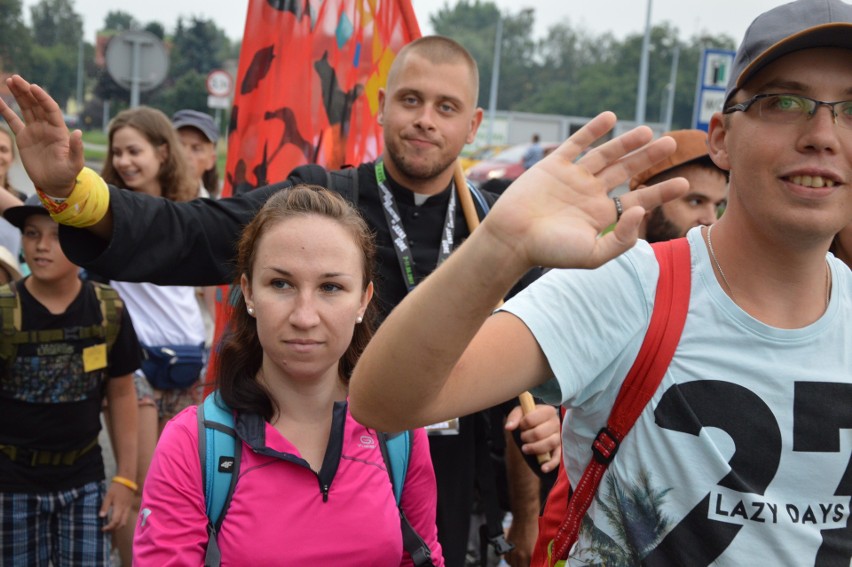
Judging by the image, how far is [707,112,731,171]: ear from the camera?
1856 mm

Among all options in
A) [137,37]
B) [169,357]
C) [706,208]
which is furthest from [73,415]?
[137,37]

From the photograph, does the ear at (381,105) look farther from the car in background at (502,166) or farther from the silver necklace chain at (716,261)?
the car in background at (502,166)

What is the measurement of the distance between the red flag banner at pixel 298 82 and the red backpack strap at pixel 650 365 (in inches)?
78.3

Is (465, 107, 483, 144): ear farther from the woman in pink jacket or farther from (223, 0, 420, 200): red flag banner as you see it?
the woman in pink jacket

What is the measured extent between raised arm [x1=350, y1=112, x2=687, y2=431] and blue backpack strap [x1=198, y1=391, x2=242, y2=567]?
69 cm

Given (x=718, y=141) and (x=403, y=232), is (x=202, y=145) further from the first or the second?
(x=718, y=141)

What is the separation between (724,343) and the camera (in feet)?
5.50

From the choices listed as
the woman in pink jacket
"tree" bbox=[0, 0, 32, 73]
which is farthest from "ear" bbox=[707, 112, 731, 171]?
"tree" bbox=[0, 0, 32, 73]

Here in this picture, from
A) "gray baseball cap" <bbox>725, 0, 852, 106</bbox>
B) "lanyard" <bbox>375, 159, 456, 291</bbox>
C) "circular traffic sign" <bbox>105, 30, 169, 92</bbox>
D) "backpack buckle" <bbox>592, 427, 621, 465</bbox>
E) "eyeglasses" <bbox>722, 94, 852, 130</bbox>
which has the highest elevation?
"circular traffic sign" <bbox>105, 30, 169, 92</bbox>

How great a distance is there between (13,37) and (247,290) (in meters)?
72.2

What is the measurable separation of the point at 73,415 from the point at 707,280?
8.76 ft

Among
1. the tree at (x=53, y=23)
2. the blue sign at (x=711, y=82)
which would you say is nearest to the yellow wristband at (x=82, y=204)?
the blue sign at (x=711, y=82)

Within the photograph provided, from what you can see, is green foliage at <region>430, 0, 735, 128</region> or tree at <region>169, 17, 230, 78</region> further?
green foliage at <region>430, 0, 735, 128</region>

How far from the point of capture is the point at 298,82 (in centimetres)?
366
